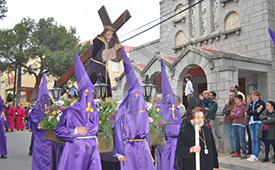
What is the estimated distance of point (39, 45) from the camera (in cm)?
2964

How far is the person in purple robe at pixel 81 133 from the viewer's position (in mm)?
4578

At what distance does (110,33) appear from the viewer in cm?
905

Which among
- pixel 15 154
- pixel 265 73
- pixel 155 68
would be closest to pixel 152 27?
pixel 155 68

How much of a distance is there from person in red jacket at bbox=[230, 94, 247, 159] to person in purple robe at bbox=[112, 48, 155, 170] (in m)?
4.71

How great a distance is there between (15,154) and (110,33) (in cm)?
622

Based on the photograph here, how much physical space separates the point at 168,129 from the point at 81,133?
254 centimetres

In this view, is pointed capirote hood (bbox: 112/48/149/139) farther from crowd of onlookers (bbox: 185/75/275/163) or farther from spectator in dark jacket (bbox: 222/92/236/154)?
spectator in dark jacket (bbox: 222/92/236/154)

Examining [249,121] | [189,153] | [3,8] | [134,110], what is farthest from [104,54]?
[3,8]

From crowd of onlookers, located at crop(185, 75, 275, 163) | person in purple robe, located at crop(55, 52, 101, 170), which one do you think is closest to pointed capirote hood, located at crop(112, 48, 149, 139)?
person in purple robe, located at crop(55, 52, 101, 170)

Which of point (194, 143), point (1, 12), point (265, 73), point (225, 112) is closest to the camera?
point (194, 143)

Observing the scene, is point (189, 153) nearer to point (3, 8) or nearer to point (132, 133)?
point (132, 133)

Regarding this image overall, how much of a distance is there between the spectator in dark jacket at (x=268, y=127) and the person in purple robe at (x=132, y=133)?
4294 millimetres

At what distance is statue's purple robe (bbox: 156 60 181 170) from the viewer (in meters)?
6.23

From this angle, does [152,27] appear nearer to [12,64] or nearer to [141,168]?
[141,168]
